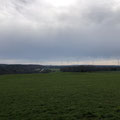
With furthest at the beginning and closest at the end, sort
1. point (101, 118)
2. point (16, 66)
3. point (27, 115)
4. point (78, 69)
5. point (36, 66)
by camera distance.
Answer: point (36, 66)
point (16, 66)
point (78, 69)
point (27, 115)
point (101, 118)

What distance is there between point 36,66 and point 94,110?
4782 inches

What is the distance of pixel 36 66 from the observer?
128375mm

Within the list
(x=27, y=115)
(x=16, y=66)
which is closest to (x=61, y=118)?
(x=27, y=115)

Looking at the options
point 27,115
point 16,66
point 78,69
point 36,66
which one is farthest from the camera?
point 36,66

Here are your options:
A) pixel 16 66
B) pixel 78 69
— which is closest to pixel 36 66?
pixel 16 66

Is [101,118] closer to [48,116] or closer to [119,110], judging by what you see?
[119,110]

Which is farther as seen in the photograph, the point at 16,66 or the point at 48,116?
the point at 16,66

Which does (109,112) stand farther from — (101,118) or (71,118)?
(71,118)

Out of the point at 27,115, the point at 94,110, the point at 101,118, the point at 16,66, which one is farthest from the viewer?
the point at 16,66

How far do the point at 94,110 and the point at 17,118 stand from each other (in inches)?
159

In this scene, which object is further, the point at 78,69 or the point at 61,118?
the point at 78,69

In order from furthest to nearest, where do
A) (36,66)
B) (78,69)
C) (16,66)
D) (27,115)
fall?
(36,66) < (16,66) < (78,69) < (27,115)

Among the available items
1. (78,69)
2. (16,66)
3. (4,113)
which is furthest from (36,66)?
(4,113)

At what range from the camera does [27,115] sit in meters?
7.95
